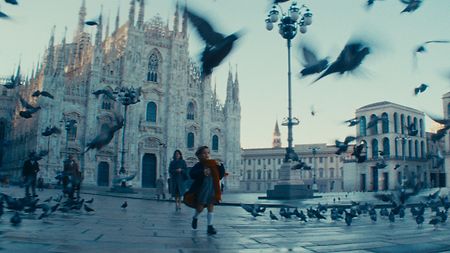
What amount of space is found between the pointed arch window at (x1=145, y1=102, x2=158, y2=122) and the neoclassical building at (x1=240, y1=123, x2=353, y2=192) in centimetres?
3964

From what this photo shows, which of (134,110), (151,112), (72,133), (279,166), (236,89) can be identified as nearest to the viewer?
(72,133)

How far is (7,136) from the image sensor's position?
51.5 metres

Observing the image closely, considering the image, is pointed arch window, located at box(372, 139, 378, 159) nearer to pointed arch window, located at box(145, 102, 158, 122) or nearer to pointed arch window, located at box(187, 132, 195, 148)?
pointed arch window, located at box(187, 132, 195, 148)

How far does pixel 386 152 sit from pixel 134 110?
3619 centimetres

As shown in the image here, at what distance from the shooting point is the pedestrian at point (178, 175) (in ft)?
33.9

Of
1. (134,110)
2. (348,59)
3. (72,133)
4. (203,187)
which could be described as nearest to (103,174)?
(72,133)

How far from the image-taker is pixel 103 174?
38.6 metres

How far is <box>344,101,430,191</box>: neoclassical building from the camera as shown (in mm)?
55094

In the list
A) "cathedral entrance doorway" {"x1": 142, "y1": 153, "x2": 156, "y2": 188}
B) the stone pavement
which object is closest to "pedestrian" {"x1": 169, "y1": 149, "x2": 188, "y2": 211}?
the stone pavement

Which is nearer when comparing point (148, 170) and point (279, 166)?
point (148, 170)

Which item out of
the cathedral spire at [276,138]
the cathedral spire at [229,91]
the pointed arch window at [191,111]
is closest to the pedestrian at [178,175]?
the pointed arch window at [191,111]

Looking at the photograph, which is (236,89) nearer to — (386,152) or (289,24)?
(386,152)

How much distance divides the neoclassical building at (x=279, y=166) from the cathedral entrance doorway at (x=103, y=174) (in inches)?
1697

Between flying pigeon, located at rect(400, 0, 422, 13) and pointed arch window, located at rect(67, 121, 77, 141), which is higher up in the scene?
pointed arch window, located at rect(67, 121, 77, 141)
